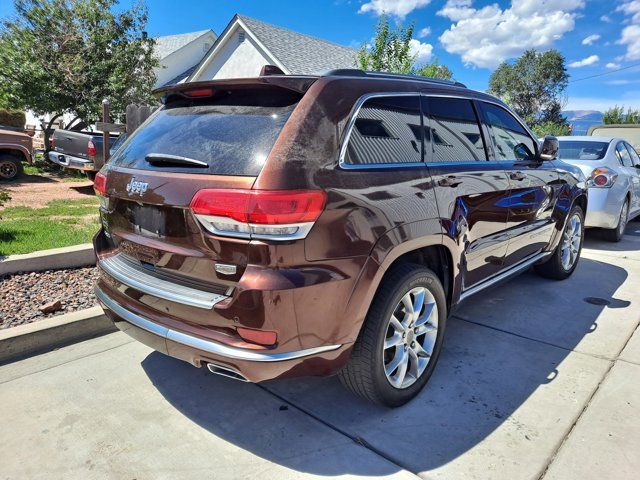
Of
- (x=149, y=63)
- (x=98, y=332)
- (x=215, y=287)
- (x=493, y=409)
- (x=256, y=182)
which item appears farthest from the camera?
(x=149, y=63)

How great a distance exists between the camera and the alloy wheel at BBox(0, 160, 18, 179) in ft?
38.0

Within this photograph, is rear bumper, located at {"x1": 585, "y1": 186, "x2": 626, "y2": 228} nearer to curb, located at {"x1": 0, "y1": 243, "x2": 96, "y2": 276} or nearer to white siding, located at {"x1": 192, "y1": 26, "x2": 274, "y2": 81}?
curb, located at {"x1": 0, "y1": 243, "x2": 96, "y2": 276}

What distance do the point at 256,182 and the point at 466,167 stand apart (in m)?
1.79

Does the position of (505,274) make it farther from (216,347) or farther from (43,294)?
(43,294)

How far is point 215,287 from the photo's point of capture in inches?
90.3

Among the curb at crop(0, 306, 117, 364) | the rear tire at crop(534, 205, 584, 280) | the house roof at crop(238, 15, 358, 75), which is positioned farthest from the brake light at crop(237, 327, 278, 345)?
the house roof at crop(238, 15, 358, 75)

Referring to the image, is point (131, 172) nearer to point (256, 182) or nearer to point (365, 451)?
point (256, 182)

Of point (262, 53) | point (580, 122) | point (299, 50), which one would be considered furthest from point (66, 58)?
point (580, 122)

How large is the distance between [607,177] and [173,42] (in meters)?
29.2

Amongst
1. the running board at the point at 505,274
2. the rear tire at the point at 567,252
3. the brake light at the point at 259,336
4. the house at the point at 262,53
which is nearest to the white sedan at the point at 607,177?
the rear tire at the point at 567,252

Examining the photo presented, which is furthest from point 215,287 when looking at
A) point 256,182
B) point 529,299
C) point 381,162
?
point 529,299

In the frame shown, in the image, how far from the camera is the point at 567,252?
539 centimetres

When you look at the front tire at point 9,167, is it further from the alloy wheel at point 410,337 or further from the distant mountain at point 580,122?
the distant mountain at point 580,122

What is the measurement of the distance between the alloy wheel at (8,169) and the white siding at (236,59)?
11.4 m
